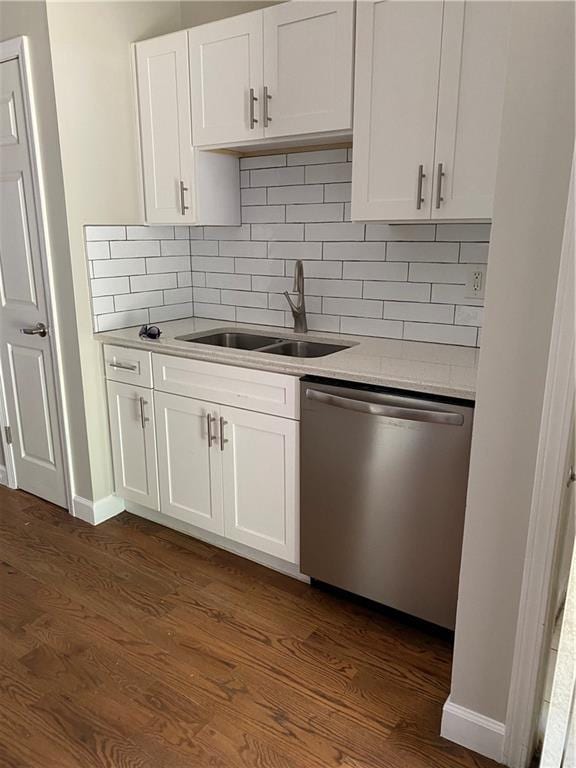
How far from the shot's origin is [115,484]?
296cm

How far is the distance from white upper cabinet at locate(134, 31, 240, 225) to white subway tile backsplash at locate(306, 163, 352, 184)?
1.42ft

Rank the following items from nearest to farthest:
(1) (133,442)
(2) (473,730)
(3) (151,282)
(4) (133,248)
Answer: (2) (473,730) < (1) (133,442) < (4) (133,248) < (3) (151,282)

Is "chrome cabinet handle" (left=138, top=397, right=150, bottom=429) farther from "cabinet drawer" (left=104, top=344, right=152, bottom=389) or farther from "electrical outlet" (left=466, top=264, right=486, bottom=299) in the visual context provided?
"electrical outlet" (left=466, top=264, right=486, bottom=299)

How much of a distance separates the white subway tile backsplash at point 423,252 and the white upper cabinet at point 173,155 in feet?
2.90

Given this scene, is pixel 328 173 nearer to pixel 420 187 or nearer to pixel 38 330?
pixel 420 187

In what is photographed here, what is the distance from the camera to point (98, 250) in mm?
2736

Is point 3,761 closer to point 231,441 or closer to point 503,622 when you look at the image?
point 231,441

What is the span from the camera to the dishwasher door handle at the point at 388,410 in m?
1.81

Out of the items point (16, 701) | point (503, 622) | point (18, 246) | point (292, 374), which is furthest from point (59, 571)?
point (503, 622)

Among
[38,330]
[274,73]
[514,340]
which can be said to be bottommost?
[38,330]

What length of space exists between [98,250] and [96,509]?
1.28 meters

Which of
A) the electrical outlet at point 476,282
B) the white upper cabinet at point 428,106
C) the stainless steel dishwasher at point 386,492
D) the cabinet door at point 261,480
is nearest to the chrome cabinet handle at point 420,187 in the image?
the white upper cabinet at point 428,106

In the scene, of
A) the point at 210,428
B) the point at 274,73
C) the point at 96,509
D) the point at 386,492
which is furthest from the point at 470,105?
the point at 96,509

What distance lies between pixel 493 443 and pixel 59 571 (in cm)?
197
